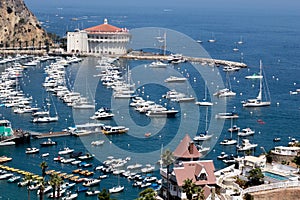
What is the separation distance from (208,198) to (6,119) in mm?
37140

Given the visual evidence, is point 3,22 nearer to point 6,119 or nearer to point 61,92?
point 61,92

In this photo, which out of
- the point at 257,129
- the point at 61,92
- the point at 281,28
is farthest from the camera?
the point at 281,28

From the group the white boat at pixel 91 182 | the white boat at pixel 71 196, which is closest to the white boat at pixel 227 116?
the white boat at pixel 91 182

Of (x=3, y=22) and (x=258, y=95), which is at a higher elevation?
(x=3, y=22)

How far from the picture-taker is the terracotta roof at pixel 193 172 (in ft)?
99.1

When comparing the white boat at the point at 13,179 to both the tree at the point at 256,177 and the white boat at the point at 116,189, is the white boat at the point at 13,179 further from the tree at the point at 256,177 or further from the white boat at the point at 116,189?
the tree at the point at 256,177

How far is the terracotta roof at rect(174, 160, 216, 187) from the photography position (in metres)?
30.2

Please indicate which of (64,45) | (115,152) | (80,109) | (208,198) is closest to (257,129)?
(115,152)

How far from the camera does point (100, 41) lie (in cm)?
10919

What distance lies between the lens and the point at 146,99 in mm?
71562

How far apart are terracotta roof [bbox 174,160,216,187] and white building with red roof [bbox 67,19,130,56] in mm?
79131

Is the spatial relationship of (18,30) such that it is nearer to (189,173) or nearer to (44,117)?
(44,117)

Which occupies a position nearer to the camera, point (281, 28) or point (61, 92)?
point (61, 92)

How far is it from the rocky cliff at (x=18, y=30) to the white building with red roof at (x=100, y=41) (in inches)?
327
